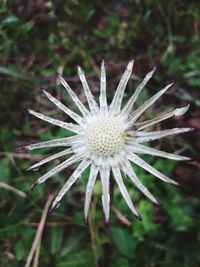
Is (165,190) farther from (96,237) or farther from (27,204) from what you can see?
(27,204)

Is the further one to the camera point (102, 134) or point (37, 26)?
point (37, 26)

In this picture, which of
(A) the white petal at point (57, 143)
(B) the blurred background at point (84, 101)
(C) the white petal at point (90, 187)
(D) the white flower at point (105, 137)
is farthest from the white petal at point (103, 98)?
(B) the blurred background at point (84, 101)

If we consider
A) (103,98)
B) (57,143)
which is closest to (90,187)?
(57,143)

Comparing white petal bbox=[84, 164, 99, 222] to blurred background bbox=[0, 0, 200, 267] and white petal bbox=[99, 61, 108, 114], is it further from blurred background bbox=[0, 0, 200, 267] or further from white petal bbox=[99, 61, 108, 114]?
blurred background bbox=[0, 0, 200, 267]

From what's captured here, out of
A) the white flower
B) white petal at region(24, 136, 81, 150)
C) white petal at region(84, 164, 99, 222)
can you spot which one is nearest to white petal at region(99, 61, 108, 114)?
the white flower

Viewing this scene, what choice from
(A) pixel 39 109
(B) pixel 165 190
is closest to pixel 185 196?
(B) pixel 165 190
